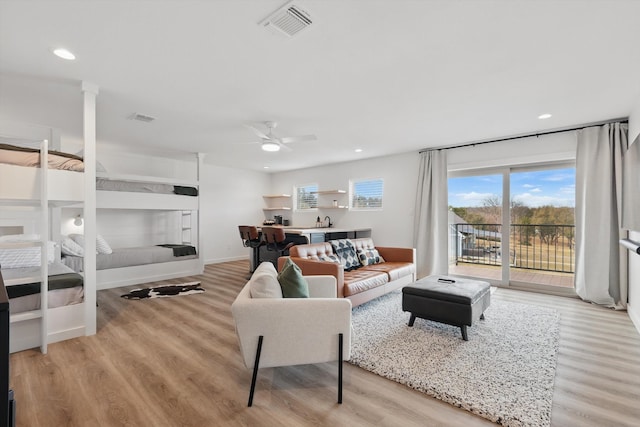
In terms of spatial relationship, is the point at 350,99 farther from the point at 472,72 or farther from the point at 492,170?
the point at 492,170

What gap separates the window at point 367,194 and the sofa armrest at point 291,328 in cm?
503

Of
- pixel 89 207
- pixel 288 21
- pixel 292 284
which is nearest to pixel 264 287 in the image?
pixel 292 284

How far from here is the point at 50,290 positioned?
298 centimetres

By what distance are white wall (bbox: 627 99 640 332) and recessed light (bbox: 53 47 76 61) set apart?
18.7 ft

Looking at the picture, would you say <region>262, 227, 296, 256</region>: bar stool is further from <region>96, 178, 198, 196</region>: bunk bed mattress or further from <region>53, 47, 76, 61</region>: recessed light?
<region>53, 47, 76, 61</region>: recessed light

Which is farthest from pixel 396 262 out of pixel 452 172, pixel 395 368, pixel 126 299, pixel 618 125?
pixel 126 299

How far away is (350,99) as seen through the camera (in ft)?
11.6

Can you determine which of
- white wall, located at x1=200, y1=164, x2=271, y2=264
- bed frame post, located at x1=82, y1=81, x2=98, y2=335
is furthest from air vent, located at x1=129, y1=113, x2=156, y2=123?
white wall, located at x1=200, y1=164, x2=271, y2=264

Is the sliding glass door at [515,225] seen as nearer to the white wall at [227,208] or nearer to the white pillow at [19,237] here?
the white wall at [227,208]

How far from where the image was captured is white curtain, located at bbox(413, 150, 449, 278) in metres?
5.68

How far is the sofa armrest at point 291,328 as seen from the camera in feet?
6.37

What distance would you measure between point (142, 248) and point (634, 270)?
765 cm

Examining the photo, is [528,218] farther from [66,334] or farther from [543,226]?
[66,334]

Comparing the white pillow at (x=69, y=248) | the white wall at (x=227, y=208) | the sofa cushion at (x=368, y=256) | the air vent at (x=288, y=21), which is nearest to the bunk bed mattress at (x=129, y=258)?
the white pillow at (x=69, y=248)
